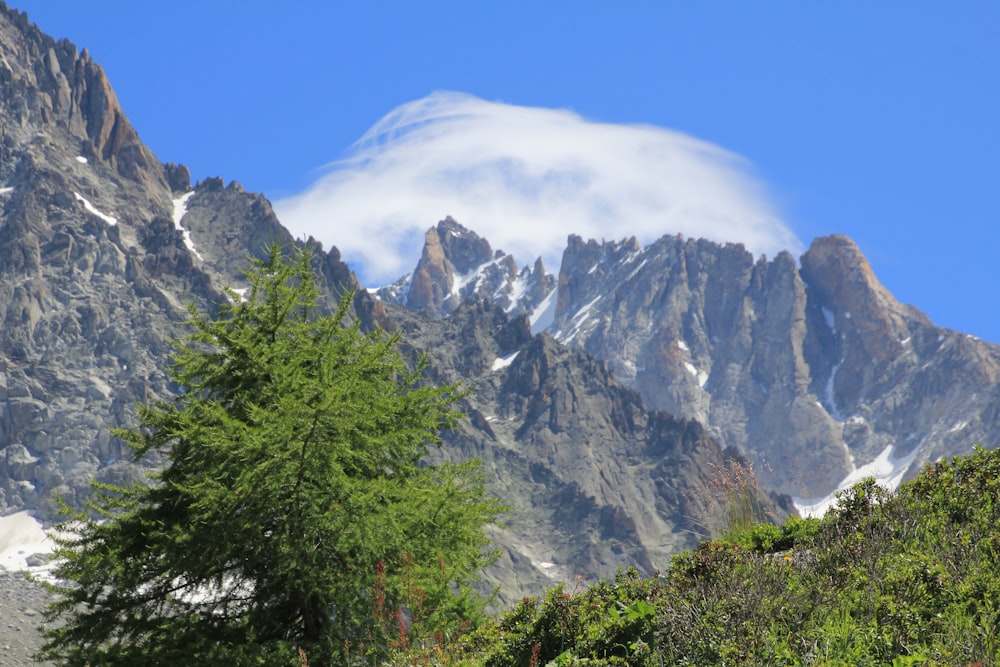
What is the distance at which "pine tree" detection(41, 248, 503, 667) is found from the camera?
10547 mm

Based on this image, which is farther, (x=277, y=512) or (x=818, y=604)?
(x=277, y=512)

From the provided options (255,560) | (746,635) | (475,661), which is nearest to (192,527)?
(255,560)

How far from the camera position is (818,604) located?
21.0ft

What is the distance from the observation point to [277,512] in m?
10.6

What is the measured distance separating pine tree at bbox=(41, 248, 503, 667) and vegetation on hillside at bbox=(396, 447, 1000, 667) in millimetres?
2690

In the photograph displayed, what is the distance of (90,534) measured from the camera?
1275 cm

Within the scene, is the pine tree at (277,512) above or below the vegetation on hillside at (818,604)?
above

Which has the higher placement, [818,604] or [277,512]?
[277,512]

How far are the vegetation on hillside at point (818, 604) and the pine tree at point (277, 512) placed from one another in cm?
269

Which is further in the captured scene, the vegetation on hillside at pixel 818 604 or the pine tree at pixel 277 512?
the pine tree at pixel 277 512

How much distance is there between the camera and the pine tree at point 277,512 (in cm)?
1055

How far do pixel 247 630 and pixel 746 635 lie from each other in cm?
767

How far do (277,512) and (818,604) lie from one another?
6.43m

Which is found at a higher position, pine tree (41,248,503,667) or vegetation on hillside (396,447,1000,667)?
pine tree (41,248,503,667)
